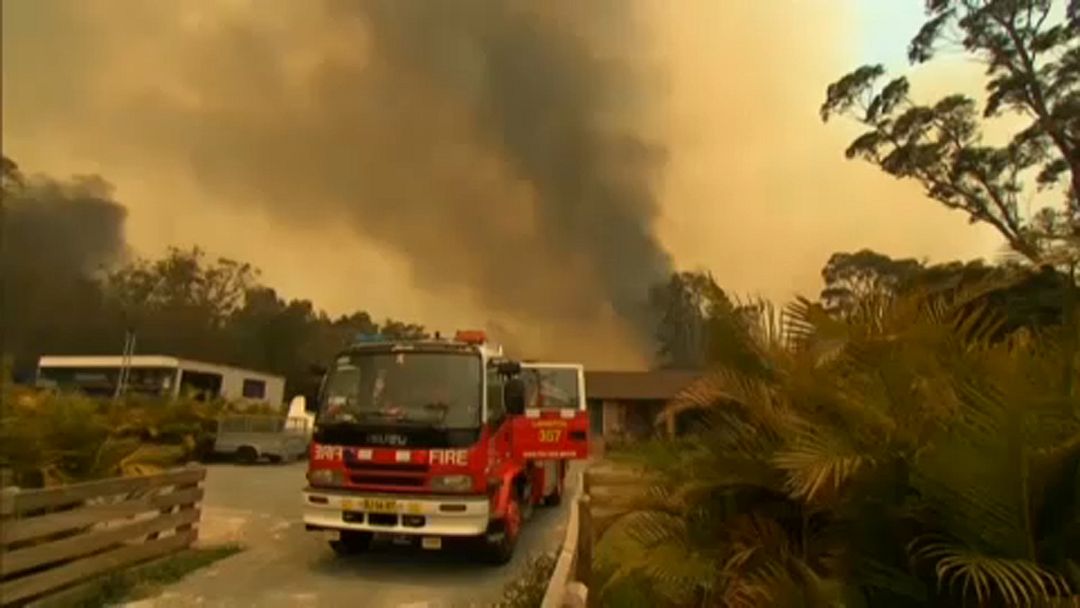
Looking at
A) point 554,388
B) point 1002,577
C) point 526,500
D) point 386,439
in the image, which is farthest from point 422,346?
point 1002,577

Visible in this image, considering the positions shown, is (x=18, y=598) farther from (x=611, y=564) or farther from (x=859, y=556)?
(x=859, y=556)

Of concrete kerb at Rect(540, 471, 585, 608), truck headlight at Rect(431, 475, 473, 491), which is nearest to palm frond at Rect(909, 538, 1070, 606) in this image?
concrete kerb at Rect(540, 471, 585, 608)

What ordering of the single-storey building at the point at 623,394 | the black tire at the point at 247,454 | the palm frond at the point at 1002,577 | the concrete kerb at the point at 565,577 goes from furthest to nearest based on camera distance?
the single-storey building at the point at 623,394 < the black tire at the point at 247,454 < the concrete kerb at the point at 565,577 < the palm frond at the point at 1002,577

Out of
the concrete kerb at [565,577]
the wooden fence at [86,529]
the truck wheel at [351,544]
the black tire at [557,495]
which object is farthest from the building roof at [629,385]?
the concrete kerb at [565,577]

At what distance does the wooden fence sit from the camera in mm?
5352

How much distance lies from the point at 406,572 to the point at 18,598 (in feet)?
11.1

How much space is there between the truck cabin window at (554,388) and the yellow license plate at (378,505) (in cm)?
428

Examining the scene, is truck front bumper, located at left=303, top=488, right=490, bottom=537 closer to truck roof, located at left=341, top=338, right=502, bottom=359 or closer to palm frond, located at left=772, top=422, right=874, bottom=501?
truck roof, located at left=341, top=338, right=502, bottom=359

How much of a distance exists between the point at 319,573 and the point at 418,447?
1.70m

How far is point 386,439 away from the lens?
733cm

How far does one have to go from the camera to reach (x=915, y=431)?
3174 mm

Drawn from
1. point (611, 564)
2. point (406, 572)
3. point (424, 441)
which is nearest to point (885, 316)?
point (611, 564)

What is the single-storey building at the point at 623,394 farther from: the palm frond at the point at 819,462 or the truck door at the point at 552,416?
the palm frond at the point at 819,462

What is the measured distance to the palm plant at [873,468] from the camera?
279 cm
